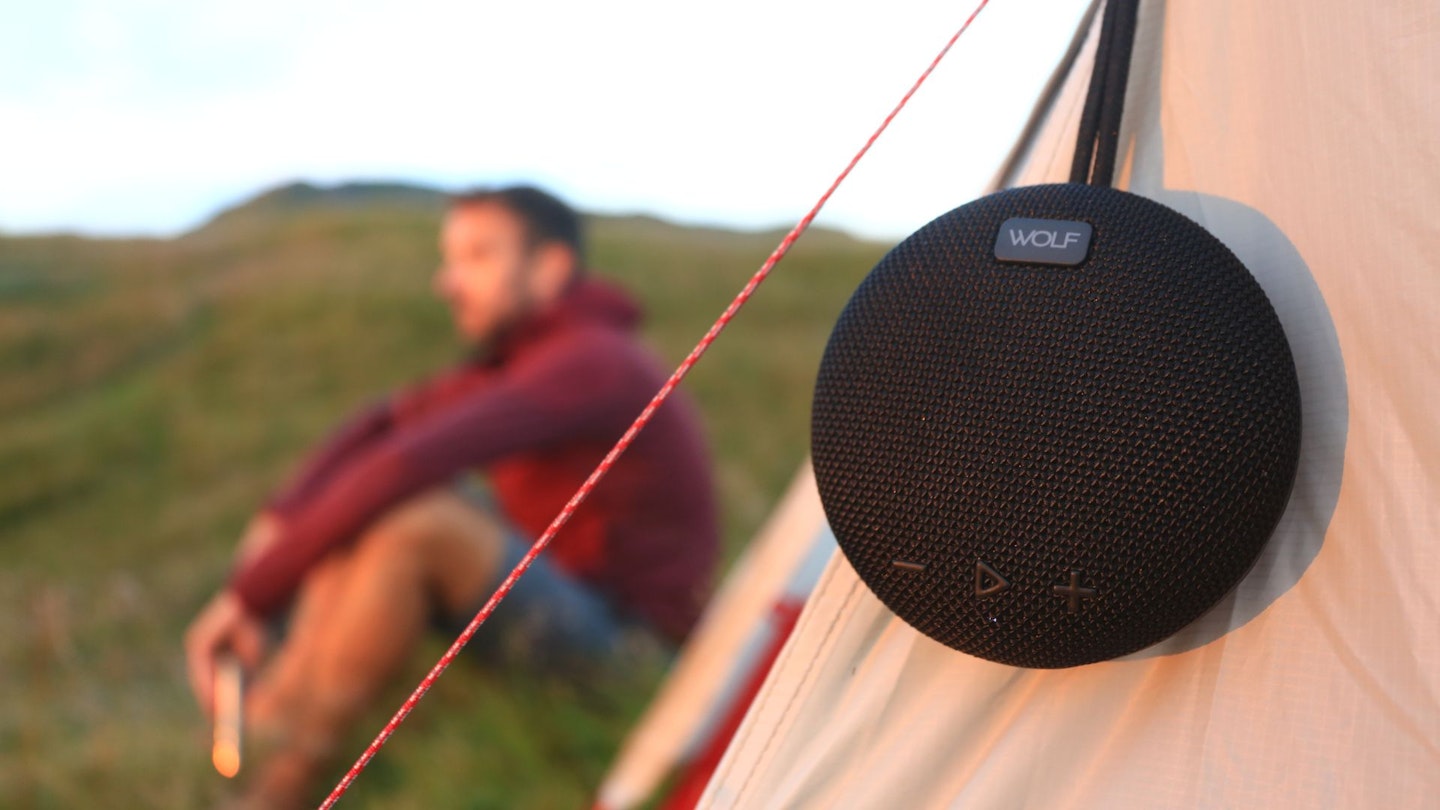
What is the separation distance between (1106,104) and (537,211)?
4.58 ft

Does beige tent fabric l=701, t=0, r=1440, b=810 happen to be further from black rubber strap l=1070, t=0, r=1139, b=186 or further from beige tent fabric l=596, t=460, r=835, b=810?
beige tent fabric l=596, t=460, r=835, b=810

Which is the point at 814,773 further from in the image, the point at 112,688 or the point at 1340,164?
the point at 112,688

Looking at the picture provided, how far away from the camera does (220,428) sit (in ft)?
15.9

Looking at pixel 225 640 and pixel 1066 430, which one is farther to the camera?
pixel 225 640

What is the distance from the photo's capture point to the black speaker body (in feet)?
1.91

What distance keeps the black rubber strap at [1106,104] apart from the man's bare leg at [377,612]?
3.99ft

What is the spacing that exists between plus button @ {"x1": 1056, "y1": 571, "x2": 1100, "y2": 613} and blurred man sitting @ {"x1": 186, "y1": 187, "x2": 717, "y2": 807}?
1.18 meters

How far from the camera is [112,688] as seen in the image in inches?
94.0

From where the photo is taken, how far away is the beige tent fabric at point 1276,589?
606mm

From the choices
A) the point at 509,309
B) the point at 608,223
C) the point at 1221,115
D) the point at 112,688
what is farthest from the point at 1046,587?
the point at 608,223

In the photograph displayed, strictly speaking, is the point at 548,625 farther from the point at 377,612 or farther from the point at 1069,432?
the point at 1069,432

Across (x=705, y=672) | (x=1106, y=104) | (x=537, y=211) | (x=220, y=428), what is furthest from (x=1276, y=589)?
(x=220, y=428)

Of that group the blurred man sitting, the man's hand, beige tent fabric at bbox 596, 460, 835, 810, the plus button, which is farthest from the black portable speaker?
the man's hand

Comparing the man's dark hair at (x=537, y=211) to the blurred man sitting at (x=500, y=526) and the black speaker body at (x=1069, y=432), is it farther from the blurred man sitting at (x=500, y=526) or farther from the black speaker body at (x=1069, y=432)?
the black speaker body at (x=1069, y=432)
